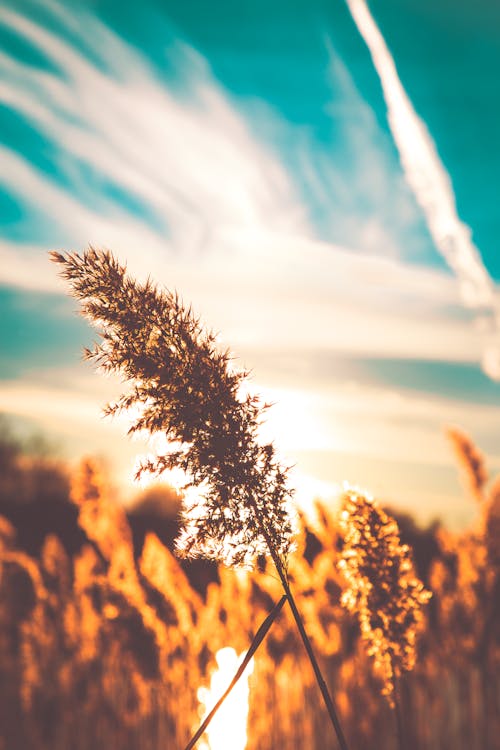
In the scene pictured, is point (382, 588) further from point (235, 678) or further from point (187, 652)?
point (187, 652)

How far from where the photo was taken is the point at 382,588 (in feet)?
5.52

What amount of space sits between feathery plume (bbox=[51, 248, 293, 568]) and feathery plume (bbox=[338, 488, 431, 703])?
248mm

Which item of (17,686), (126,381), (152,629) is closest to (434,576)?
(152,629)

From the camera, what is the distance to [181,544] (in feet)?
5.28

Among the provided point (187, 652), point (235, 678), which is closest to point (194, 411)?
point (235, 678)

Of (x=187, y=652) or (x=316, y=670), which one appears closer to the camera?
(x=316, y=670)

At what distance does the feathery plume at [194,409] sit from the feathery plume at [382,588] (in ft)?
0.81

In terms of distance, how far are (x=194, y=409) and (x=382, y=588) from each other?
0.67m

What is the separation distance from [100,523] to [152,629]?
2.49 ft

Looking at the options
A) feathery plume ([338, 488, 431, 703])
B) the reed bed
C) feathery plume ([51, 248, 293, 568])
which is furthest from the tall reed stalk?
the reed bed

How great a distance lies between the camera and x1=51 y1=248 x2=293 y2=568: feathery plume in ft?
5.18

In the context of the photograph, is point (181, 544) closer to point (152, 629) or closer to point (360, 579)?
point (360, 579)

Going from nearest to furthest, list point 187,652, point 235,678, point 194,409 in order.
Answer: point 235,678 → point 194,409 → point 187,652

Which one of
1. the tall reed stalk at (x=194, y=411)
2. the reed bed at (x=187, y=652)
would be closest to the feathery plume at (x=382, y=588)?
the tall reed stalk at (x=194, y=411)
